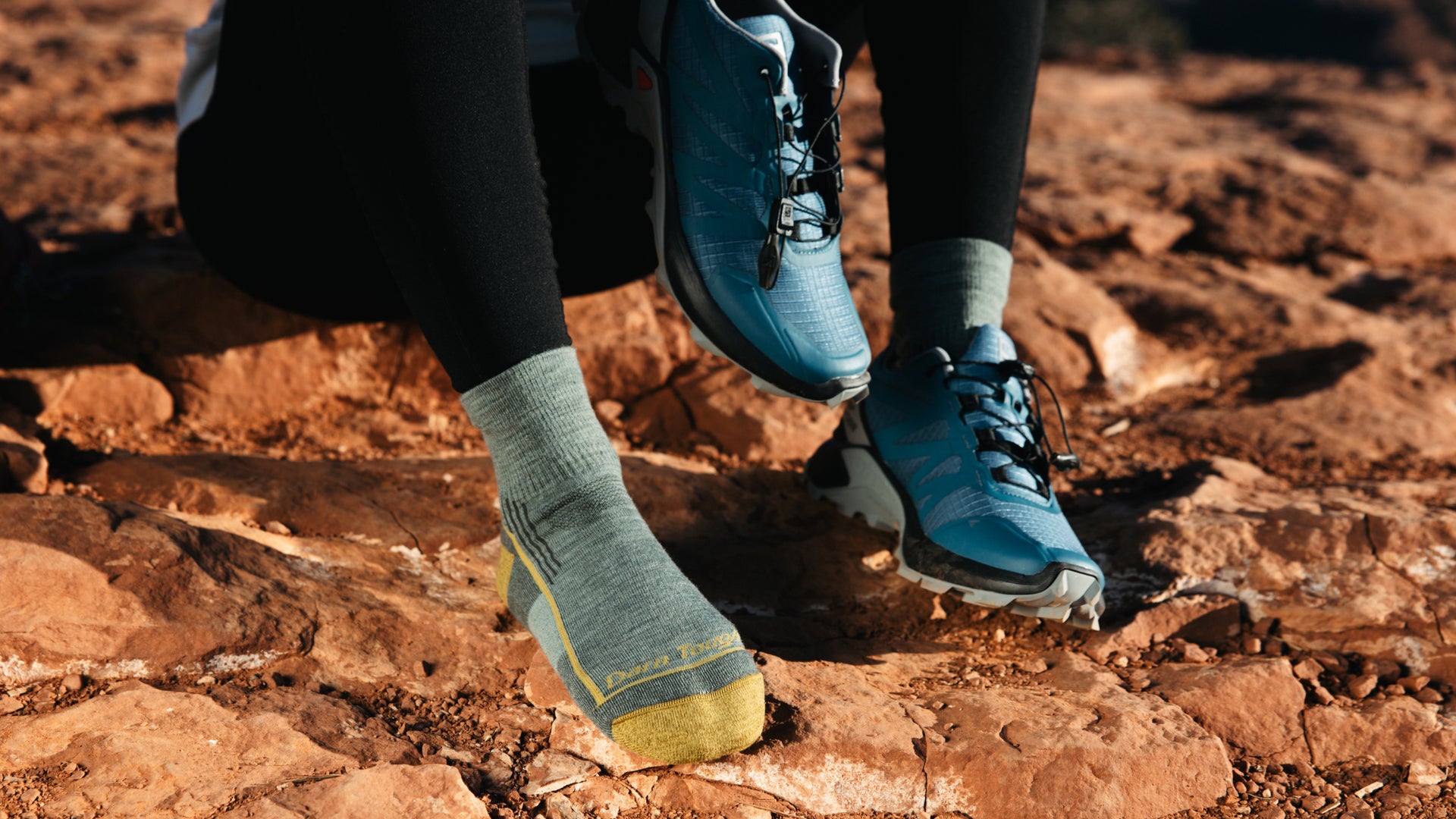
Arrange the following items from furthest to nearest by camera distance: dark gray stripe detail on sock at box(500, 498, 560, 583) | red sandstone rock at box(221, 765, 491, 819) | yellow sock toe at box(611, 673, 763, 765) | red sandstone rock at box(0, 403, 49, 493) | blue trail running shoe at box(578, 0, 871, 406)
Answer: red sandstone rock at box(0, 403, 49, 493) → blue trail running shoe at box(578, 0, 871, 406) → dark gray stripe detail on sock at box(500, 498, 560, 583) → yellow sock toe at box(611, 673, 763, 765) → red sandstone rock at box(221, 765, 491, 819)

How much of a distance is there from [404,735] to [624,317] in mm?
1147

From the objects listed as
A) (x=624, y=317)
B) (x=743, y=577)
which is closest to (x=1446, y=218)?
(x=624, y=317)

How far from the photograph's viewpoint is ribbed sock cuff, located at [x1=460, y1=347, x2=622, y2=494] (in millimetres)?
1081

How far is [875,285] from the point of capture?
2189 mm

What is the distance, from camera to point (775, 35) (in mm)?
1266

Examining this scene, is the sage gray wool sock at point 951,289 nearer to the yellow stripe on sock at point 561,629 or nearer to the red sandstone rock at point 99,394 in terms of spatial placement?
the yellow stripe on sock at point 561,629

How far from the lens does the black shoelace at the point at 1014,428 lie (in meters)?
1.34

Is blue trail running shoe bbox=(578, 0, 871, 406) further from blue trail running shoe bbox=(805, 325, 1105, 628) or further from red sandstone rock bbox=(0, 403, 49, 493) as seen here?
red sandstone rock bbox=(0, 403, 49, 493)

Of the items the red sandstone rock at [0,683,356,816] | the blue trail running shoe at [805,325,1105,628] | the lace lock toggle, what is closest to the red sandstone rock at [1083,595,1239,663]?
the blue trail running shoe at [805,325,1105,628]

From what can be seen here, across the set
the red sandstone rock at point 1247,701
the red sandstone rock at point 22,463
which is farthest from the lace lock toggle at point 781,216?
the red sandstone rock at point 22,463

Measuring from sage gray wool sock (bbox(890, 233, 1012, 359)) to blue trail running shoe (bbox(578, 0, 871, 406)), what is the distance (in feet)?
0.59

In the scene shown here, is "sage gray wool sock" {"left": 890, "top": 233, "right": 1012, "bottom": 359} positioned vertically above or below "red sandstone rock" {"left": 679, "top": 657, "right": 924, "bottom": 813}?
above

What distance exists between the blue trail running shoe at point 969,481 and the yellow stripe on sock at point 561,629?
1.50 ft

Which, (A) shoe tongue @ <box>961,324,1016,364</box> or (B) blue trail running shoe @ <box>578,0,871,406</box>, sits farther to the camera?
(A) shoe tongue @ <box>961,324,1016,364</box>
